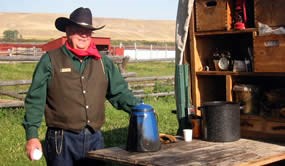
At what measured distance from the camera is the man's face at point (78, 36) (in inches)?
173

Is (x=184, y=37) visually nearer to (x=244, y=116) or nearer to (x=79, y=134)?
(x=244, y=116)

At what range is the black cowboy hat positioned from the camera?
4.39 metres

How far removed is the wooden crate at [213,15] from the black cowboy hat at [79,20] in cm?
134

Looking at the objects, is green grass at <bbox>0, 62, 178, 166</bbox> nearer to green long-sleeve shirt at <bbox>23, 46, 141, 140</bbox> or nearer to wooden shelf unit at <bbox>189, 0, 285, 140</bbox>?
wooden shelf unit at <bbox>189, 0, 285, 140</bbox>

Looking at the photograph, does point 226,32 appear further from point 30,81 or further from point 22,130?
point 30,81

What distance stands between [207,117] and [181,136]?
0.50m

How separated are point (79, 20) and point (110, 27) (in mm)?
98325

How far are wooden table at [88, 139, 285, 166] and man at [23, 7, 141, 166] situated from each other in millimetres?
202

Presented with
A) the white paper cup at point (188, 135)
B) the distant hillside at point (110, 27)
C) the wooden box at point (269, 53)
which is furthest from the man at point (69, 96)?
the distant hillside at point (110, 27)

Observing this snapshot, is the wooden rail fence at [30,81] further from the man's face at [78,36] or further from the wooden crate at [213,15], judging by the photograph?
the man's face at [78,36]

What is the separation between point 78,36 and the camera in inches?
174

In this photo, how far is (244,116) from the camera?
17.3ft

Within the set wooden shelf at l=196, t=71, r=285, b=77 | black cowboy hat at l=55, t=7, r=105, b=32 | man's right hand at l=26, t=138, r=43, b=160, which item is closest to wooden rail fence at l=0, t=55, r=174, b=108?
wooden shelf at l=196, t=71, r=285, b=77

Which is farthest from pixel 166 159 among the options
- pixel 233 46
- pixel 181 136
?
pixel 233 46
